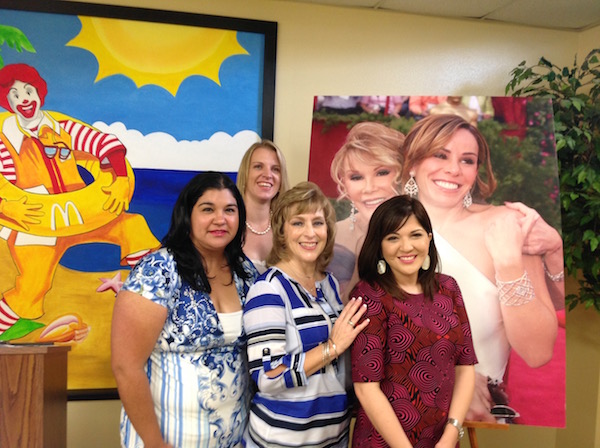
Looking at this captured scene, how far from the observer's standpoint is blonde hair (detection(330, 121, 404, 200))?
2340mm

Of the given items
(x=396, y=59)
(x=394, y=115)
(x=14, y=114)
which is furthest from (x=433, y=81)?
(x=14, y=114)

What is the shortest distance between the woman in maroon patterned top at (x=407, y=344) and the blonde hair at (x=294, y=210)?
0.54ft

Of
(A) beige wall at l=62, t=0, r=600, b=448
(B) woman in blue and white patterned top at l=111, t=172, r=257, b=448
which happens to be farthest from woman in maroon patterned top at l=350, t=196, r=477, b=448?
(A) beige wall at l=62, t=0, r=600, b=448

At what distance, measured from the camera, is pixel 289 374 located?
158 cm

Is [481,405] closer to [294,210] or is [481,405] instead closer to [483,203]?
[483,203]

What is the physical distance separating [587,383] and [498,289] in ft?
4.94

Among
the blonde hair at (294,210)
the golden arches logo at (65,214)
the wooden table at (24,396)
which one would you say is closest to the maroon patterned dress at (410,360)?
the blonde hair at (294,210)

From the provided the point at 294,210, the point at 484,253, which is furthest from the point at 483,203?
the point at 294,210

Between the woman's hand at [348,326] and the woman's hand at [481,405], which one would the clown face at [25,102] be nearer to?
the woman's hand at [348,326]

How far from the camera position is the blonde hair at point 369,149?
234cm

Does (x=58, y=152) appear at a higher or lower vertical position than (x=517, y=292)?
higher

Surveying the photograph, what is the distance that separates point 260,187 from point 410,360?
1.20m

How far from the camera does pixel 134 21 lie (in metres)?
2.84

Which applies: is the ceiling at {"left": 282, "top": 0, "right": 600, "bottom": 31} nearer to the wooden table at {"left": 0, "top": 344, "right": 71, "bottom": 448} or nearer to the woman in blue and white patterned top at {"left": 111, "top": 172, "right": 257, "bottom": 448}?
the woman in blue and white patterned top at {"left": 111, "top": 172, "right": 257, "bottom": 448}
